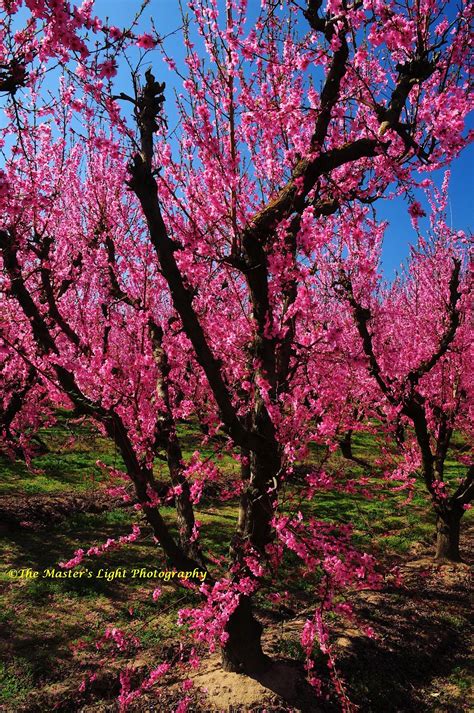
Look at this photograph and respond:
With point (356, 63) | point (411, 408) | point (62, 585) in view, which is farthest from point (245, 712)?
point (356, 63)

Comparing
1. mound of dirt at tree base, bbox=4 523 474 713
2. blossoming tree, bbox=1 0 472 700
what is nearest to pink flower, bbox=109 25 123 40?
blossoming tree, bbox=1 0 472 700

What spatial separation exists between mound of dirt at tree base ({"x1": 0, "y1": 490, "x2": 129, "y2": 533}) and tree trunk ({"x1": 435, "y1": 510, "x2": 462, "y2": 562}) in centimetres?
684

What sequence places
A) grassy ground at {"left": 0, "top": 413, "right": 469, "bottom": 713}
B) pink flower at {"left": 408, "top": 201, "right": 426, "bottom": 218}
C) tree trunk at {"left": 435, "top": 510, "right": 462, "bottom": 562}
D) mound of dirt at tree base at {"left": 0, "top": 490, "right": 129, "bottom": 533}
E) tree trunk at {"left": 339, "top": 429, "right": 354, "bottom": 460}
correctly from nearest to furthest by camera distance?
pink flower at {"left": 408, "top": 201, "right": 426, "bottom": 218}, grassy ground at {"left": 0, "top": 413, "right": 469, "bottom": 713}, tree trunk at {"left": 435, "top": 510, "right": 462, "bottom": 562}, mound of dirt at tree base at {"left": 0, "top": 490, "right": 129, "bottom": 533}, tree trunk at {"left": 339, "top": 429, "right": 354, "bottom": 460}

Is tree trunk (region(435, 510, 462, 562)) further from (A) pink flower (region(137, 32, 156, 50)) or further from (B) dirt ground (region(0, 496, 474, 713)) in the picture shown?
(A) pink flower (region(137, 32, 156, 50))

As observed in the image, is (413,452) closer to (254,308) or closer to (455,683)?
(455,683)

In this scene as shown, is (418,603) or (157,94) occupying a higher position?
(157,94)

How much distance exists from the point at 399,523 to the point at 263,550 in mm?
7459

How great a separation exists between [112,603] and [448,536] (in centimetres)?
621

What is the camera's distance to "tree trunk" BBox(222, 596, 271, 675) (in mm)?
4918

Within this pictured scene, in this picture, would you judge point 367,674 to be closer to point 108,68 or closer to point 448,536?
point 448,536

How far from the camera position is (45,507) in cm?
1004

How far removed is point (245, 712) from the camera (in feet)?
14.9

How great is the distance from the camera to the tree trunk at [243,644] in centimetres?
492

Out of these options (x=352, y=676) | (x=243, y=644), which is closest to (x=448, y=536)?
(x=352, y=676)
